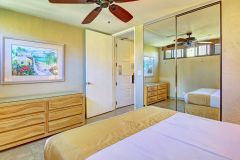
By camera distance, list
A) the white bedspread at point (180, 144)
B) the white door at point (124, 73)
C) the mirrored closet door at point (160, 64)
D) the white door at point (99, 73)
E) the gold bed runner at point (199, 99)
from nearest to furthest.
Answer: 1. the white bedspread at point (180, 144)
2. the gold bed runner at point (199, 99)
3. the mirrored closet door at point (160, 64)
4. the white door at point (99, 73)
5. the white door at point (124, 73)

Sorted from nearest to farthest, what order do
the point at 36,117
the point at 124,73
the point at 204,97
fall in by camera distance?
the point at 36,117, the point at 204,97, the point at 124,73

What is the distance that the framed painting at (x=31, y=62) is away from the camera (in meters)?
2.47

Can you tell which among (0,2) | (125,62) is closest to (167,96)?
(125,62)

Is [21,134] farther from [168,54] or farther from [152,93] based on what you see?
[168,54]

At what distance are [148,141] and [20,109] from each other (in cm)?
215

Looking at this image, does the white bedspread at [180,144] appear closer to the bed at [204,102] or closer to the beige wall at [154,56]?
the bed at [204,102]

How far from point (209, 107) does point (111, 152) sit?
2184 mm

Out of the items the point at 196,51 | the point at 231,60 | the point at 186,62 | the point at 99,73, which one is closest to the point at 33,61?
the point at 99,73

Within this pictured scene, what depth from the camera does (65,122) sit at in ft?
9.09

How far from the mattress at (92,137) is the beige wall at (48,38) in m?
1.96

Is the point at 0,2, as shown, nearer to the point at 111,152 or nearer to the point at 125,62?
the point at 111,152

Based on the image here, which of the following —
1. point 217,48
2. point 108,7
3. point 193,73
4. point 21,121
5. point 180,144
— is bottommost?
point 21,121

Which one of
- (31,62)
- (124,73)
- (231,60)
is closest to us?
(231,60)

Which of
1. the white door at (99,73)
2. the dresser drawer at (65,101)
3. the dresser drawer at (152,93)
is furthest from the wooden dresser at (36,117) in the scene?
the dresser drawer at (152,93)
